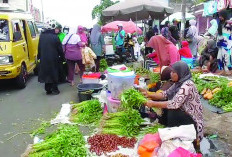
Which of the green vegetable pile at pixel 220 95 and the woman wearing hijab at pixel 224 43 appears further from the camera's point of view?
the woman wearing hijab at pixel 224 43

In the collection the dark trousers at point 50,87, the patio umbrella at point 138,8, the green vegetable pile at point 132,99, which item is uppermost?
the patio umbrella at point 138,8

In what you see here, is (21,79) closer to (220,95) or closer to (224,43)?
(220,95)

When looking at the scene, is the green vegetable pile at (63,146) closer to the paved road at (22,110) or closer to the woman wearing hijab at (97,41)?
the paved road at (22,110)

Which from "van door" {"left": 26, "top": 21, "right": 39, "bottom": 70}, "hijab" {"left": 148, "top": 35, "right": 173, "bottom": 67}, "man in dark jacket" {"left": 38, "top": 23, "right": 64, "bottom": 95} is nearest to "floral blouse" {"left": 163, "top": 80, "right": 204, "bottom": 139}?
"hijab" {"left": 148, "top": 35, "right": 173, "bottom": 67}

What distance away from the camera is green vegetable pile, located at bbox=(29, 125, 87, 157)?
3854 millimetres

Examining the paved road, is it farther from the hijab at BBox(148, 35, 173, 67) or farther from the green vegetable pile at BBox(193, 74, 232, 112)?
the green vegetable pile at BBox(193, 74, 232, 112)

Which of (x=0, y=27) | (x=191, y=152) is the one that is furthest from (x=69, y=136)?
(x=0, y=27)

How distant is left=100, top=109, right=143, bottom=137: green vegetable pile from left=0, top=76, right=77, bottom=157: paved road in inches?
53.4

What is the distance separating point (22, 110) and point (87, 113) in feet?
6.07

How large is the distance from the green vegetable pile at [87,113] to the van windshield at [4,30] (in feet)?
11.9

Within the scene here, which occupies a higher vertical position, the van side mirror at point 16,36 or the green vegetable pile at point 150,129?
the van side mirror at point 16,36

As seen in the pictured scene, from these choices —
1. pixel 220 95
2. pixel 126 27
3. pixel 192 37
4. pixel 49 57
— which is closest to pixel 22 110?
pixel 49 57

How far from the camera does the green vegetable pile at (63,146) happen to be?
12.6 ft

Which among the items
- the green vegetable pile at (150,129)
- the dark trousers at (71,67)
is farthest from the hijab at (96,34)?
the green vegetable pile at (150,129)
